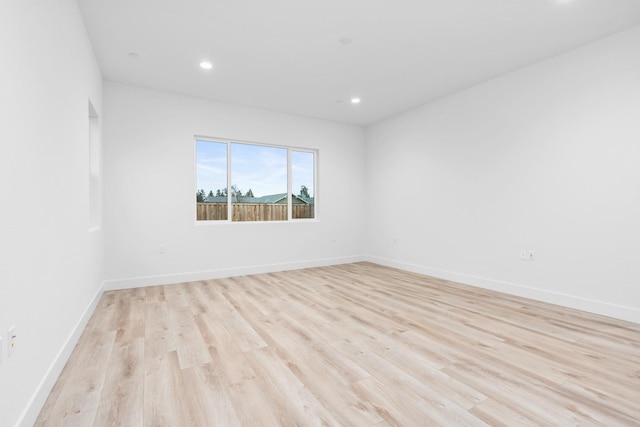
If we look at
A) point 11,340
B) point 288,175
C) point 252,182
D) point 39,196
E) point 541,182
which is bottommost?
point 11,340

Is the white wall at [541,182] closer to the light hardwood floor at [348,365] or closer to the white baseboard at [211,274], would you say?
the light hardwood floor at [348,365]

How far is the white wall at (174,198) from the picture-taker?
13.1ft

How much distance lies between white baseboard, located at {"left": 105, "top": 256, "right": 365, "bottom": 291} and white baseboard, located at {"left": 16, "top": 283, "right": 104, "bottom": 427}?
1317 mm

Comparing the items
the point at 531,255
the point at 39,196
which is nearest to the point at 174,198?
the point at 39,196

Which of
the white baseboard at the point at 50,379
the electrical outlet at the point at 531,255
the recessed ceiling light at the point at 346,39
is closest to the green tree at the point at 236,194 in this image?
the white baseboard at the point at 50,379

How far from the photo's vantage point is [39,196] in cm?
161

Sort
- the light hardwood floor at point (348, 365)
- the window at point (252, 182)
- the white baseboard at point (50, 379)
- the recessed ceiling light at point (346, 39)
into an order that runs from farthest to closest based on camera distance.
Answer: the window at point (252, 182) → the recessed ceiling light at point (346, 39) → the light hardwood floor at point (348, 365) → the white baseboard at point (50, 379)

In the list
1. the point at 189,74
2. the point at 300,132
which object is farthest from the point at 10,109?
the point at 300,132

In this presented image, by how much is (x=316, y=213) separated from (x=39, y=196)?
4.36 metres

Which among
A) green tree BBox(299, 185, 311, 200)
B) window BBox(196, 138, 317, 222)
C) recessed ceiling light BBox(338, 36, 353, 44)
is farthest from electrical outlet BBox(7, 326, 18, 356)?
green tree BBox(299, 185, 311, 200)

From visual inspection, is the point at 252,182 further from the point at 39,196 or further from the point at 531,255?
the point at 531,255

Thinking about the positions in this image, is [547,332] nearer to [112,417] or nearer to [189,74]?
[112,417]

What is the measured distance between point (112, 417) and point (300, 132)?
4707 millimetres

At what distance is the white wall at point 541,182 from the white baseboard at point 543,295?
0.01 m
